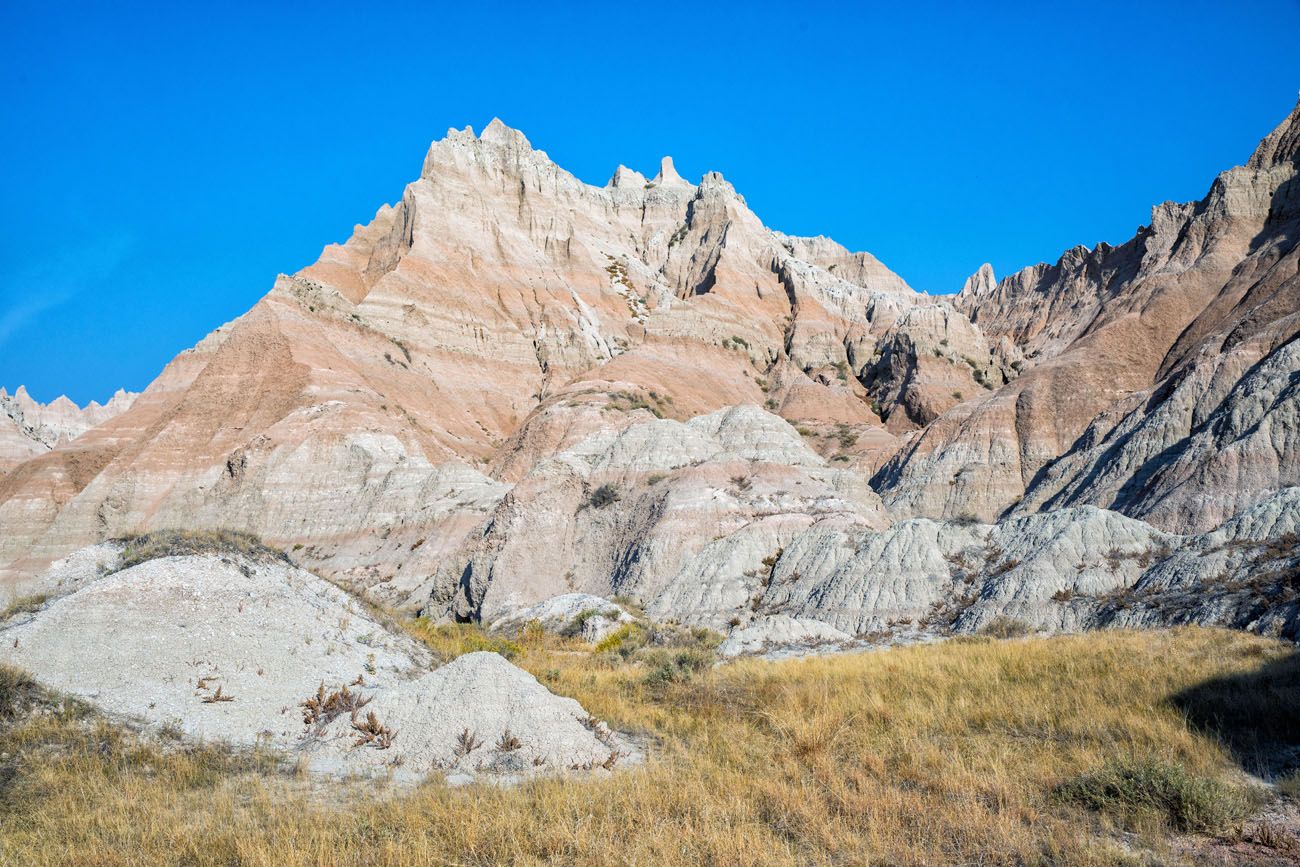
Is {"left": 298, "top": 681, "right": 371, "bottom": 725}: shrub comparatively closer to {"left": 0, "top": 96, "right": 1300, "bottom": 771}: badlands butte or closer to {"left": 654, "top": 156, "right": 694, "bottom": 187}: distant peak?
{"left": 0, "top": 96, "right": 1300, "bottom": 771}: badlands butte

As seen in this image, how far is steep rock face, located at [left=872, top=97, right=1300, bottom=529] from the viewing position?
3584cm

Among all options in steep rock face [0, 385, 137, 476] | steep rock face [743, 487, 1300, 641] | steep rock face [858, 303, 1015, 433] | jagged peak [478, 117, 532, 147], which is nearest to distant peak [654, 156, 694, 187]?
jagged peak [478, 117, 532, 147]

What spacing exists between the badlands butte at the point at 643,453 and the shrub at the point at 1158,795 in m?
5.04

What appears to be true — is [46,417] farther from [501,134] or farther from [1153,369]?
[1153,369]

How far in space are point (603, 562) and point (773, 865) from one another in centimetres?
2898

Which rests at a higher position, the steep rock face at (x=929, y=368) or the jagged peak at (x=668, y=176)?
the jagged peak at (x=668, y=176)

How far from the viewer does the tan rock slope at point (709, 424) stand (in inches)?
1059

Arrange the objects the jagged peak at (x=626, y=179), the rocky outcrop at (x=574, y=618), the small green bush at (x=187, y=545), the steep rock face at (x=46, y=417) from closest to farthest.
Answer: the small green bush at (x=187, y=545)
the rocky outcrop at (x=574, y=618)
the steep rock face at (x=46, y=417)
the jagged peak at (x=626, y=179)

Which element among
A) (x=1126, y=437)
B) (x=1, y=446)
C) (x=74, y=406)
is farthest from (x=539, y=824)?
(x=74, y=406)

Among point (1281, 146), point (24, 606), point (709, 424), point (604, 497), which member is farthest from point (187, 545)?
point (1281, 146)

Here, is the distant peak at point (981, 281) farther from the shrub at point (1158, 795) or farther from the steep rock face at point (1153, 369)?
the shrub at point (1158, 795)

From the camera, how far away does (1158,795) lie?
6.17 m

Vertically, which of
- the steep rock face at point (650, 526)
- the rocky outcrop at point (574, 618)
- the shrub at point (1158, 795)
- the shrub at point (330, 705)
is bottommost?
the shrub at point (1158, 795)

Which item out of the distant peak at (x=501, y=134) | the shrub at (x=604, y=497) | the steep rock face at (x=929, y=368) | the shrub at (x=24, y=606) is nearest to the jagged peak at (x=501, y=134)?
the distant peak at (x=501, y=134)
